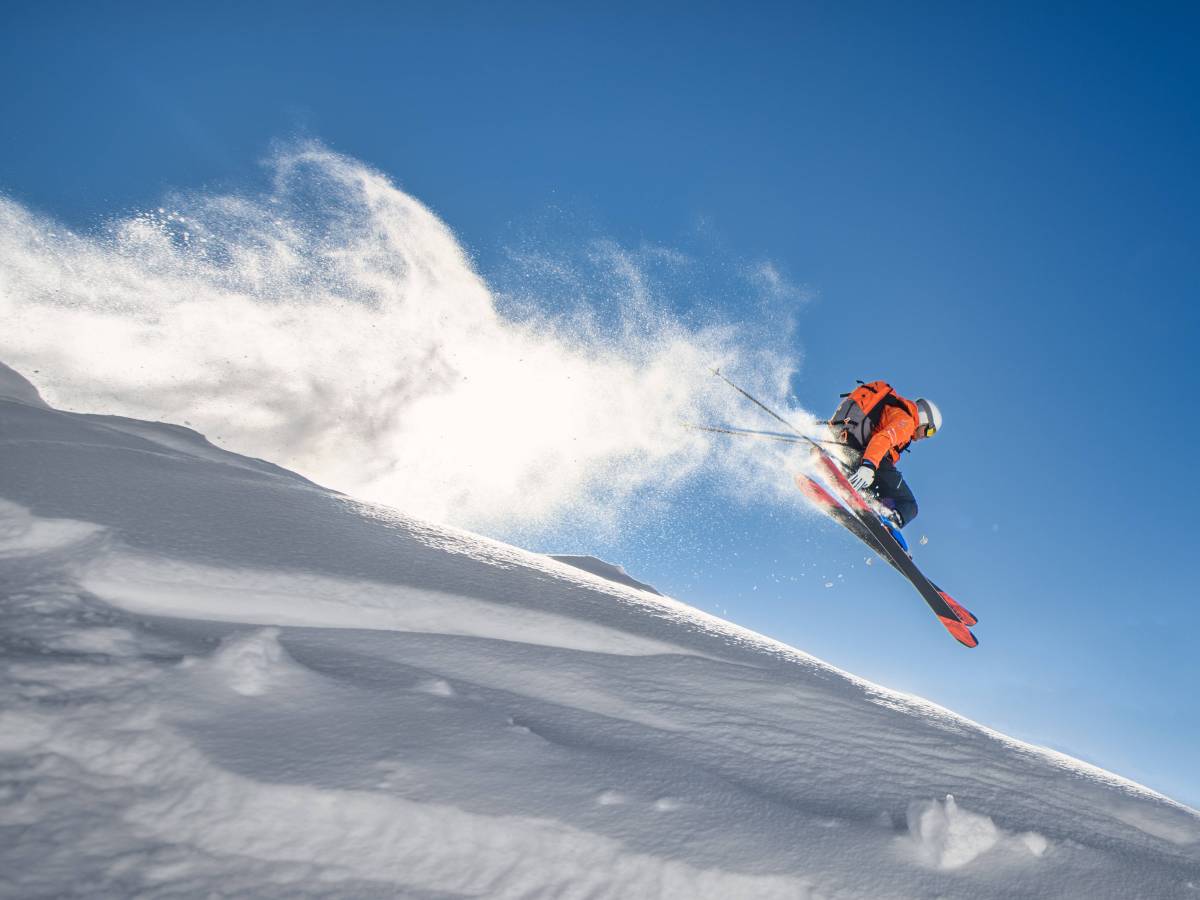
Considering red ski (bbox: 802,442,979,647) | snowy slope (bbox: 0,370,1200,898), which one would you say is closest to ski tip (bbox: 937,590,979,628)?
red ski (bbox: 802,442,979,647)

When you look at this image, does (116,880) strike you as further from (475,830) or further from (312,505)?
(312,505)

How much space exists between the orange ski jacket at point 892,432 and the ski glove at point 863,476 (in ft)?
0.31

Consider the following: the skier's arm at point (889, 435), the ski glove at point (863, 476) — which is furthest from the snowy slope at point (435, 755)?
the skier's arm at point (889, 435)

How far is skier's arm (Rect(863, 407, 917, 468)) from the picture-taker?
985cm

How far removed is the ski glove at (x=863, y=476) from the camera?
32.5 ft

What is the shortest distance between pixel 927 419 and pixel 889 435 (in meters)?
0.85

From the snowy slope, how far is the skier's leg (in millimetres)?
6352

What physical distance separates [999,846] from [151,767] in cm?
314

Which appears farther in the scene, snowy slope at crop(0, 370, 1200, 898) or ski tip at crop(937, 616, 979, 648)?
ski tip at crop(937, 616, 979, 648)

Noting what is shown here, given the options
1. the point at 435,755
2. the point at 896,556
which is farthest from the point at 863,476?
the point at 435,755

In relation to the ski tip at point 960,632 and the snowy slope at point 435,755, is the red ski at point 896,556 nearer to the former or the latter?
the ski tip at point 960,632

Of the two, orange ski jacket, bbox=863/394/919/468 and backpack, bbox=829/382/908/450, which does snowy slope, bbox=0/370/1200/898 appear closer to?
orange ski jacket, bbox=863/394/919/468

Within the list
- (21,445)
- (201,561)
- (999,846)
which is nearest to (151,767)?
(201,561)

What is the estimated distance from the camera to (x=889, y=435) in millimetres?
9859
